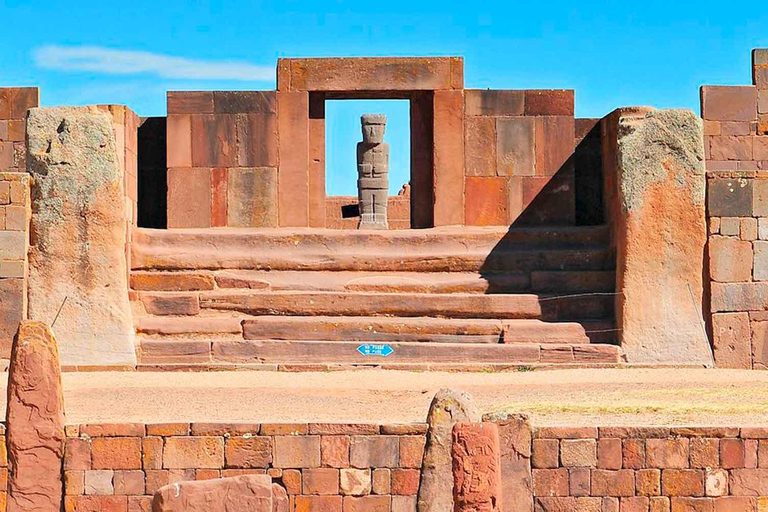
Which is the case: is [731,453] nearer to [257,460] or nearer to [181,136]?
[257,460]

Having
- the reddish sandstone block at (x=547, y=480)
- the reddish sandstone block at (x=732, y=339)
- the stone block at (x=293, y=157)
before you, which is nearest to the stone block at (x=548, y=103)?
the stone block at (x=293, y=157)

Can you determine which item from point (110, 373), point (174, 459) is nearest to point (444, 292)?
point (110, 373)

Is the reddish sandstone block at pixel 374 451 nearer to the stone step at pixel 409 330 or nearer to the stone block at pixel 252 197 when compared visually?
the stone step at pixel 409 330

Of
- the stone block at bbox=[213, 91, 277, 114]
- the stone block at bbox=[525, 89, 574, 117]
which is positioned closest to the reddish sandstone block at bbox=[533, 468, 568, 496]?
the stone block at bbox=[525, 89, 574, 117]

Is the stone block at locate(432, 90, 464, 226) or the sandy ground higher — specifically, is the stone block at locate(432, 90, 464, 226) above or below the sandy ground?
above

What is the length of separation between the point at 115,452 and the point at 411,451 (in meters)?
1.95

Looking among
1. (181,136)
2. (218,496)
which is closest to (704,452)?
(218,496)

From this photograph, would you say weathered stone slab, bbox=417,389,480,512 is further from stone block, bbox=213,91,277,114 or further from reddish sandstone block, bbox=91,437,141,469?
stone block, bbox=213,91,277,114

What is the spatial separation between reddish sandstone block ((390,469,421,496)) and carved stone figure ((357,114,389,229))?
62.1ft

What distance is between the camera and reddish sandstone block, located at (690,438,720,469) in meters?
9.02

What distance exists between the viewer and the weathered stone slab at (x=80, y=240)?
45.1ft

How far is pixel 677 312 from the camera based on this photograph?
46.0 feet

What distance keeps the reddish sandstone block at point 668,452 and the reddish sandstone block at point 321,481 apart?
205cm

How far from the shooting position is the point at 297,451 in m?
Result: 9.16
